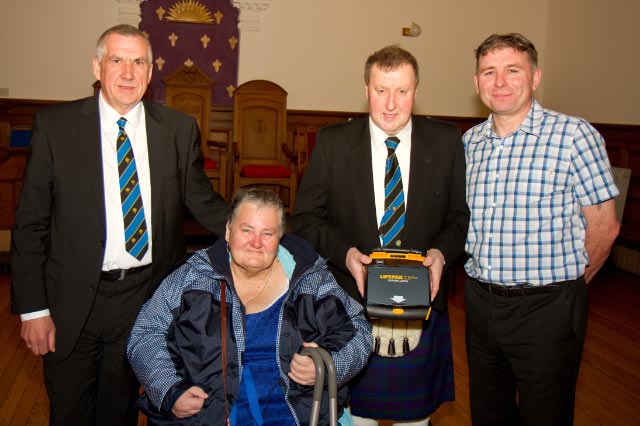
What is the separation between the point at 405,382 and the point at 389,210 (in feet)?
1.94

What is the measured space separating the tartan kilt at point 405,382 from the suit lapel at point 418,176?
343mm

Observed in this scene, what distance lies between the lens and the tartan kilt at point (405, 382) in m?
2.04

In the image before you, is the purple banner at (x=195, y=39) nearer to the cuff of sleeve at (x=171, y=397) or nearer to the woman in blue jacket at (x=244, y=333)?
the woman in blue jacket at (x=244, y=333)

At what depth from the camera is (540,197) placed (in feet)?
6.53

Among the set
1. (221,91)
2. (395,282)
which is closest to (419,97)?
(221,91)

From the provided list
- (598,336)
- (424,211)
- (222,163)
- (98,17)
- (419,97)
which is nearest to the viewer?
(424,211)

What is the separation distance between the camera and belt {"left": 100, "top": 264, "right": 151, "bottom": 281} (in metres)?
1.95

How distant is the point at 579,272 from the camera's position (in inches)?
79.3

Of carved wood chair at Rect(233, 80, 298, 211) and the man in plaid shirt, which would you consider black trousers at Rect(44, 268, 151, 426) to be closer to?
the man in plaid shirt

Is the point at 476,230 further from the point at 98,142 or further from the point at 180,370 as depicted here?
the point at 98,142

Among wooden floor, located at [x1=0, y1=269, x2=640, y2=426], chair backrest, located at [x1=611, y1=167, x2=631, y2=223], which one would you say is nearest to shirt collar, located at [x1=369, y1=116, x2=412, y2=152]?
wooden floor, located at [x1=0, y1=269, x2=640, y2=426]

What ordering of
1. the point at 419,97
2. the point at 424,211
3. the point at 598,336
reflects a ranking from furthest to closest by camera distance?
the point at 419,97, the point at 598,336, the point at 424,211

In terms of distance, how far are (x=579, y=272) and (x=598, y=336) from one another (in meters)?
2.55

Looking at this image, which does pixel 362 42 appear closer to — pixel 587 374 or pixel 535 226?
pixel 587 374
